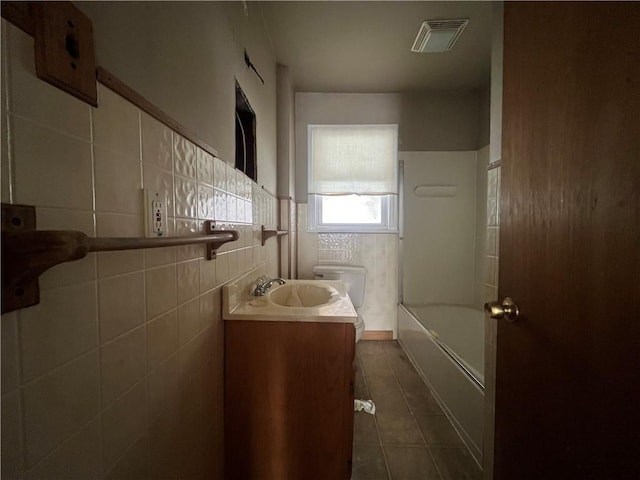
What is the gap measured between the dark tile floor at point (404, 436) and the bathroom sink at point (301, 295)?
2.44 ft

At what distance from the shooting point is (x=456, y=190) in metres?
2.25

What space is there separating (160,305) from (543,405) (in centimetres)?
92

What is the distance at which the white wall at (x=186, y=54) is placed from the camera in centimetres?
45

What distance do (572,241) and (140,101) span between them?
0.93 metres

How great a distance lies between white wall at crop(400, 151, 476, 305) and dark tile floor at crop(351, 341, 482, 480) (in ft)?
2.75

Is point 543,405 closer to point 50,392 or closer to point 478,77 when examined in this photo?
point 50,392

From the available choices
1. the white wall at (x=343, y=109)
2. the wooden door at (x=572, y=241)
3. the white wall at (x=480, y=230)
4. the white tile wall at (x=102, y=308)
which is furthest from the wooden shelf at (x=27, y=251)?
the white wall at (x=480, y=230)

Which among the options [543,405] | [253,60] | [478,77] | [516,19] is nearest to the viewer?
[543,405]

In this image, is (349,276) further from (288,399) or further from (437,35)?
(437,35)

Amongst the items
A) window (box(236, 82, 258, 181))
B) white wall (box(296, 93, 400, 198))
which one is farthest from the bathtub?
white wall (box(296, 93, 400, 198))

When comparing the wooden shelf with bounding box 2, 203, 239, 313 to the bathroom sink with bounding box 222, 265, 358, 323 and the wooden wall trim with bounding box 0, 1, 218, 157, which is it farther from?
the bathroom sink with bounding box 222, 265, 358, 323

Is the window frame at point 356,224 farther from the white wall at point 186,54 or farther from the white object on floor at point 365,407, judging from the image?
the white object on floor at point 365,407

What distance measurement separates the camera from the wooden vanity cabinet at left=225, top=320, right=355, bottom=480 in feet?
3.03

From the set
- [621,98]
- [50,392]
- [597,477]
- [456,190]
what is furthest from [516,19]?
[456,190]
